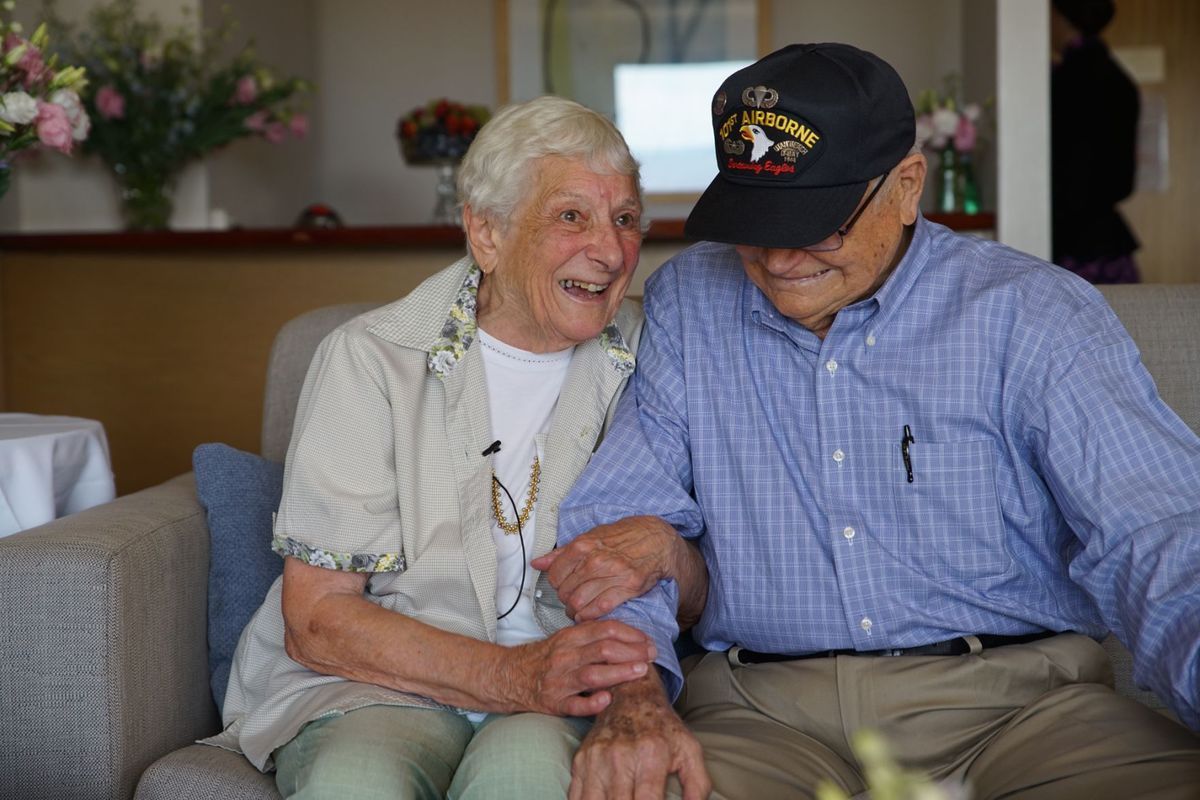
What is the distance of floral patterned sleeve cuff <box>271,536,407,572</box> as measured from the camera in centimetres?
171

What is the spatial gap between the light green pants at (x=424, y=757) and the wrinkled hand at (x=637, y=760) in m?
0.04

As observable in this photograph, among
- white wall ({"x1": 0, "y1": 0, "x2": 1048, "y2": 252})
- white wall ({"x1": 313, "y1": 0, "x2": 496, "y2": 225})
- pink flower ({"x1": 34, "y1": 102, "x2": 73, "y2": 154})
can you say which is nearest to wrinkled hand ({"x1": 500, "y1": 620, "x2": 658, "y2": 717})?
pink flower ({"x1": 34, "y1": 102, "x2": 73, "y2": 154})

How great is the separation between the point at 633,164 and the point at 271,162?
3628 mm

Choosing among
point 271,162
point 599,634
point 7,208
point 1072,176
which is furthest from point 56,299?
point 1072,176

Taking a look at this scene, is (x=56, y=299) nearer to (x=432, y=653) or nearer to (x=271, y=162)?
(x=271, y=162)

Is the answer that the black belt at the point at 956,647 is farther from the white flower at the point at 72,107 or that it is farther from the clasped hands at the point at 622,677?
the white flower at the point at 72,107

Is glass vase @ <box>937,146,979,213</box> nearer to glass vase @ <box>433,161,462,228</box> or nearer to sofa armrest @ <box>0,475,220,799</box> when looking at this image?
glass vase @ <box>433,161,462,228</box>

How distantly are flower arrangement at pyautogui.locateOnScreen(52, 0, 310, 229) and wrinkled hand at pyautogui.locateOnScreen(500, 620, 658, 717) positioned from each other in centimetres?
297

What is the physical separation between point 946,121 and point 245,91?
86.6 inches

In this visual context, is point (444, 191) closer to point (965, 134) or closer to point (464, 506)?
point (965, 134)

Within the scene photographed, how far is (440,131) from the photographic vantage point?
4250 millimetres

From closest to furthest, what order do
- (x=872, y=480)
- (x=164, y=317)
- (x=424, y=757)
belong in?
(x=424, y=757), (x=872, y=480), (x=164, y=317)

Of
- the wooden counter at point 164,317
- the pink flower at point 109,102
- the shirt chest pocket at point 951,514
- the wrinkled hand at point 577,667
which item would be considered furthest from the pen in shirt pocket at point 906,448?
the pink flower at point 109,102

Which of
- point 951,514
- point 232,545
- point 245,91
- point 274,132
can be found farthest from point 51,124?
point 274,132
